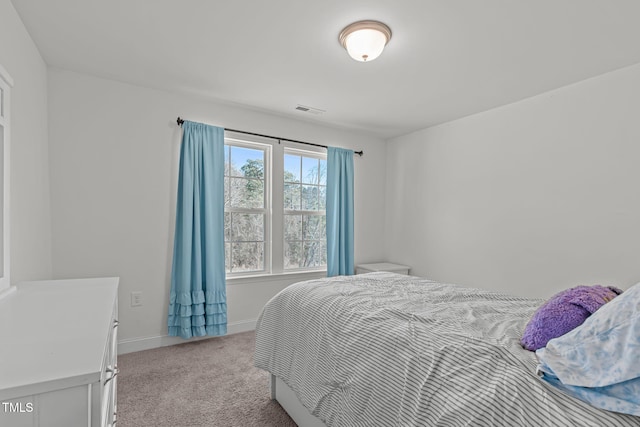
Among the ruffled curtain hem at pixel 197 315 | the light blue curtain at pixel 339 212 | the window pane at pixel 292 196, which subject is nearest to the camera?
the ruffled curtain hem at pixel 197 315

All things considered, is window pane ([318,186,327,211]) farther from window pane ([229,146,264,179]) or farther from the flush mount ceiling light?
the flush mount ceiling light

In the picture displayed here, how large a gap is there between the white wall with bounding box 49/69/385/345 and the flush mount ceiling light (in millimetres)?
1792

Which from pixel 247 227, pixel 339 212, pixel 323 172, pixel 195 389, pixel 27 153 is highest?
pixel 323 172

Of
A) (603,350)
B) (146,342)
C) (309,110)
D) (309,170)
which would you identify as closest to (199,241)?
(146,342)

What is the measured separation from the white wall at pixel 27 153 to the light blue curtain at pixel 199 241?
38.9 inches

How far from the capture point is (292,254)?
3.98 metres

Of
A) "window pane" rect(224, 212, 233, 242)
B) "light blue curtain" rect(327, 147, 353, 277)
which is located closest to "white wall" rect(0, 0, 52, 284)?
"window pane" rect(224, 212, 233, 242)

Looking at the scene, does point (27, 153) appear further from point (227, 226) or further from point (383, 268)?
point (383, 268)

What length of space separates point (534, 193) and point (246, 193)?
2.91m

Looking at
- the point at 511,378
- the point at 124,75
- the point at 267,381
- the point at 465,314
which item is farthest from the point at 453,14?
the point at 267,381

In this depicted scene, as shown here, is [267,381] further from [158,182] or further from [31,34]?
[31,34]

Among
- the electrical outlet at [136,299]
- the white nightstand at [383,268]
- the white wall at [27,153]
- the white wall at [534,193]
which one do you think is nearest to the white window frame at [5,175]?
the white wall at [27,153]

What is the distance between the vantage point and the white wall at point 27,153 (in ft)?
6.15

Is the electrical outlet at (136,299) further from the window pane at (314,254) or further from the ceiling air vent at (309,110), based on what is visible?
the ceiling air vent at (309,110)
